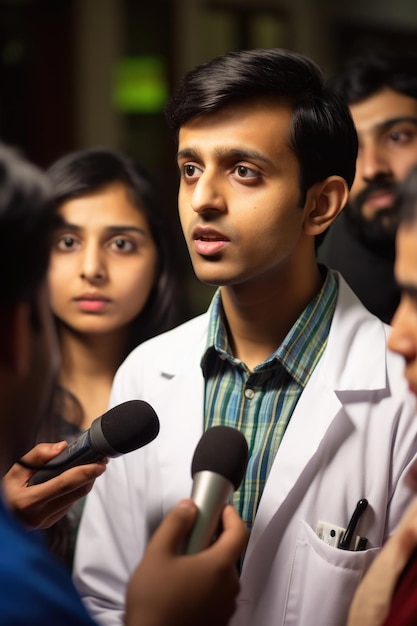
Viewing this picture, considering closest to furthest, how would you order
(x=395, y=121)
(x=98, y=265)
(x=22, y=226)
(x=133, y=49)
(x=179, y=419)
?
(x=22, y=226) < (x=179, y=419) < (x=98, y=265) < (x=395, y=121) < (x=133, y=49)

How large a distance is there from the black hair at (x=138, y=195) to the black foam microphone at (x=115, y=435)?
0.34m

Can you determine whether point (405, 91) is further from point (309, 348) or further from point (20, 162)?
point (20, 162)

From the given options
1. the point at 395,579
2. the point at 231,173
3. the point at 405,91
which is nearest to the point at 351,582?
the point at 395,579

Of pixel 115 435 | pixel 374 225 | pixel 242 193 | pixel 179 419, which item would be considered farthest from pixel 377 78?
pixel 115 435

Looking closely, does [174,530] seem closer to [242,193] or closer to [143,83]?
[242,193]

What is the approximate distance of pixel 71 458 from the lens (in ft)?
2.89

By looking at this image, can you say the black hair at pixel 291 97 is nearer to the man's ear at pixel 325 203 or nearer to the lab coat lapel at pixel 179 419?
the man's ear at pixel 325 203

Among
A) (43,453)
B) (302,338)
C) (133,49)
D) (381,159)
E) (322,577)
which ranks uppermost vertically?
(133,49)

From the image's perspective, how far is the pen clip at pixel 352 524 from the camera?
0.89 metres

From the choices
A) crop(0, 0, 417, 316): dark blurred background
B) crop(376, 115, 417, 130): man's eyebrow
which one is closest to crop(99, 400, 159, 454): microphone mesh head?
crop(376, 115, 417, 130): man's eyebrow

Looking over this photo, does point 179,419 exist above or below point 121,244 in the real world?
below

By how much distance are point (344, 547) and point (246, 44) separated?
134 inches

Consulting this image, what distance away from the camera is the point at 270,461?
0.94 metres

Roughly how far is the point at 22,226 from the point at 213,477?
264mm
